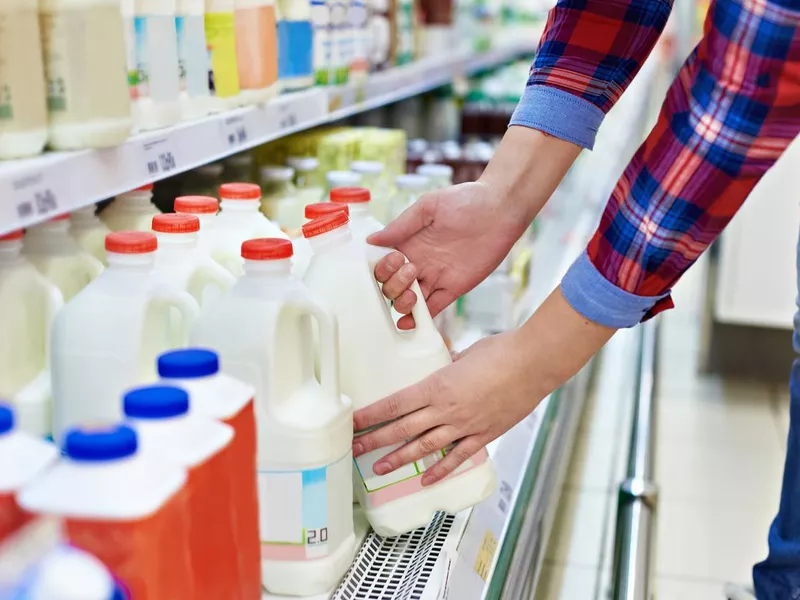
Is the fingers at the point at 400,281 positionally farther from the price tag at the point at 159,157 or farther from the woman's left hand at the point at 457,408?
the price tag at the point at 159,157

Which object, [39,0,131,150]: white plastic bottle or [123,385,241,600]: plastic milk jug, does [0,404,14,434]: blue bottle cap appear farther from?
[39,0,131,150]: white plastic bottle

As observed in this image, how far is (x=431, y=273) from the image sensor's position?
1.65 metres

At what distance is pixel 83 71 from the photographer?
115 centimetres

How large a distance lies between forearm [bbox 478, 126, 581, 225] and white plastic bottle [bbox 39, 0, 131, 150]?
2.16ft

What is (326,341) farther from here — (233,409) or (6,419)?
(6,419)

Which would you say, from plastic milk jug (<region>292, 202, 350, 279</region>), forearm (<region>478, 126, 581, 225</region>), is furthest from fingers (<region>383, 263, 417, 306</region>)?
forearm (<region>478, 126, 581, 225</region>)

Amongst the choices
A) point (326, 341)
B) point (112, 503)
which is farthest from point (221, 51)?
point (112, 503)

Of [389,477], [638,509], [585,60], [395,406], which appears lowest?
[638,509]

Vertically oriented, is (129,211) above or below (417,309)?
above

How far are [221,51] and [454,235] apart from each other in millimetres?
Result: 505

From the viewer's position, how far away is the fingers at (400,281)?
4.40 ft

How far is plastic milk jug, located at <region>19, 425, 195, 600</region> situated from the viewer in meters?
0.70

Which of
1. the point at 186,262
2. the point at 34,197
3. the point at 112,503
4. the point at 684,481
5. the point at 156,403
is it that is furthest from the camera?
the point at 684,481

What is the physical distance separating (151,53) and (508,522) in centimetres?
93
